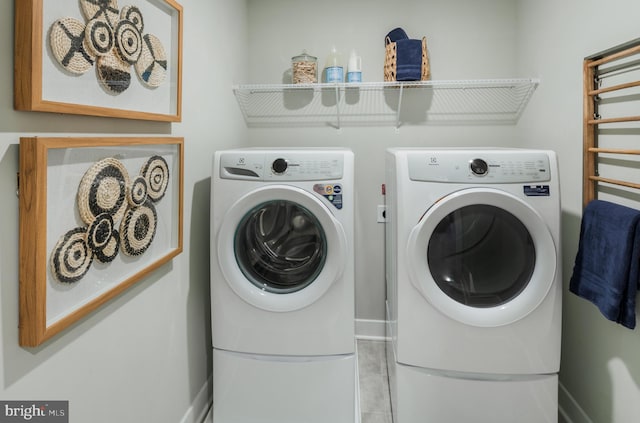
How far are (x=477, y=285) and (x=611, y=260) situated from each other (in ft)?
1.49

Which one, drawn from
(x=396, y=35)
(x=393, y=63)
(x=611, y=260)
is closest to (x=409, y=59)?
(x=393, y=63)

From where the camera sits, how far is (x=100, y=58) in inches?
39.4

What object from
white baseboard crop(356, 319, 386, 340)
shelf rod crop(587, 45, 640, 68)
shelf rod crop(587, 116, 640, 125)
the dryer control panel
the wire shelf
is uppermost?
the wire shelf

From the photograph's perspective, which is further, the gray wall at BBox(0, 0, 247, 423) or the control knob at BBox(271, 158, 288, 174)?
the control knob at BBox(271, 158, 288, 174)

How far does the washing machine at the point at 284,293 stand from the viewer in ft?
5.20

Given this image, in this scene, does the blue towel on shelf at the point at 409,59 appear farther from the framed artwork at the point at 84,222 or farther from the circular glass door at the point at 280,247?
the framed artwork at the point at 84,222

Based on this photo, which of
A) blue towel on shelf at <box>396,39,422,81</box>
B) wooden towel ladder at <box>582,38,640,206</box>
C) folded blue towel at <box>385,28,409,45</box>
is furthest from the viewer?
folded blue towel at <box>385,28,409,45</box>

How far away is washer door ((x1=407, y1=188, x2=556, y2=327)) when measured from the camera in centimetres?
146

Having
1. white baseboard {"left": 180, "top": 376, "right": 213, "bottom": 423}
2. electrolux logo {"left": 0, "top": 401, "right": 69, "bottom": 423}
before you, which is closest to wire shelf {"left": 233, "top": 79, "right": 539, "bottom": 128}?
white baseboard {"left": 180, "top": 376, "right": 213, "bottom": 423}

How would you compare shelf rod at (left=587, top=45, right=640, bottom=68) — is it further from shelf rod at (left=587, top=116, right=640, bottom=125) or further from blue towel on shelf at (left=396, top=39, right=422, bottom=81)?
blue towel on shelf at (left=396, top=39, right=422, bottom=81)

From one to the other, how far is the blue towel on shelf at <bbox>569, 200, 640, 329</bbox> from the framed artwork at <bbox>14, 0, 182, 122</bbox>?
5.11 ft

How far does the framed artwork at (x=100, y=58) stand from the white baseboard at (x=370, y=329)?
5.64 ft

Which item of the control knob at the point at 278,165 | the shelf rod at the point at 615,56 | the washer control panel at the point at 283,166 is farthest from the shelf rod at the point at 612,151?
the control knob at the point at 278,165

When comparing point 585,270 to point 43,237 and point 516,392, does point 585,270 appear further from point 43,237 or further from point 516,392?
point 43,237
